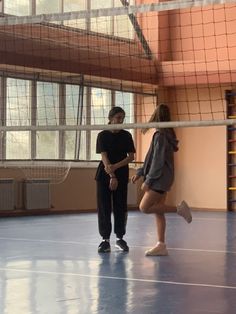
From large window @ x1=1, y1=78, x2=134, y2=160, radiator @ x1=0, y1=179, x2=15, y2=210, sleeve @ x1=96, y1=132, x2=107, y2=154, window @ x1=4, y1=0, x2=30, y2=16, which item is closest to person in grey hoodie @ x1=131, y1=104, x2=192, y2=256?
sleeve @ x1=96, y1=132, x2=107, y2=154

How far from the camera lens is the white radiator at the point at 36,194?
13.4 meters

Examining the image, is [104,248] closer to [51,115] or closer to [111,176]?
[111,176]

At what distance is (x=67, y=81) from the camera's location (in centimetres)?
1412

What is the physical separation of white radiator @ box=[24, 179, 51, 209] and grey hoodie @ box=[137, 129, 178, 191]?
6935mm

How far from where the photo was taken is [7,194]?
13.0 meters

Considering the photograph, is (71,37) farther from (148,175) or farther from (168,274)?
(168,274)

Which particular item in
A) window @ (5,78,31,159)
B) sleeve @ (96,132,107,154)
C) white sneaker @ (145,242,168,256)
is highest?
window @ (5,78,31,159)

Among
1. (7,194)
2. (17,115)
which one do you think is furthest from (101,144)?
(17,115)

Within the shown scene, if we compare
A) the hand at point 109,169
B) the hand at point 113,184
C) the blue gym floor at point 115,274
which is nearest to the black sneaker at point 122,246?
the blue gym floor at point 115,274

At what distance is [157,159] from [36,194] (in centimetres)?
714

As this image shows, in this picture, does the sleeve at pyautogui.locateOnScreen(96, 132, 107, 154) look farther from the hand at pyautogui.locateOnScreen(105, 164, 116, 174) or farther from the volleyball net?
the volleyball net

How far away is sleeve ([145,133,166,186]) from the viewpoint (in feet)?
21.9

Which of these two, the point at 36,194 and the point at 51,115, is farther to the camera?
the point at 51,115

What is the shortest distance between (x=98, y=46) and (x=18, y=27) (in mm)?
2064
